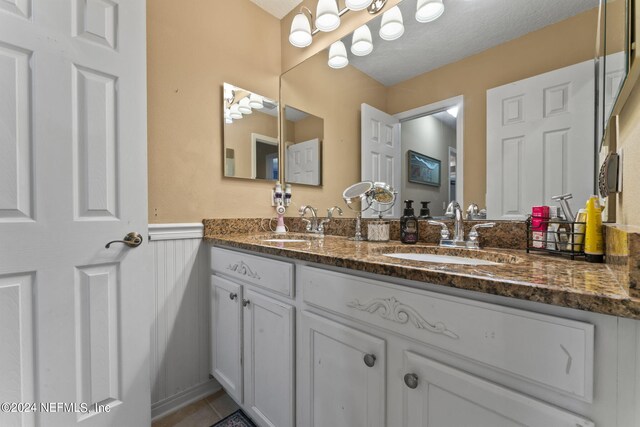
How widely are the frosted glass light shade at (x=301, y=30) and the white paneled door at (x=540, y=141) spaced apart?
114cm

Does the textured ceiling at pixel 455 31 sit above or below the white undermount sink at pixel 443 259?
above

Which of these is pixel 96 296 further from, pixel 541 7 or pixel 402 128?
pixel 541 7

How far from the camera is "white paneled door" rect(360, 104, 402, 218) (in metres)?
1.30

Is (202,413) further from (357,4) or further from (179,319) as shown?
(357,4)

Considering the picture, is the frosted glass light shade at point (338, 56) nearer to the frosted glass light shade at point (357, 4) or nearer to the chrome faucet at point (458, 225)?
the frosted glass light shade at point (357, 4)

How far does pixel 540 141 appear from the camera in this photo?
903mm

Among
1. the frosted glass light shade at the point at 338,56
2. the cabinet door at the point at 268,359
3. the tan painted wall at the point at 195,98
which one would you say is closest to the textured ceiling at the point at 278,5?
the tan painted wall at the point at 195,98

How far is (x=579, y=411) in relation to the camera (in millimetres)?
440

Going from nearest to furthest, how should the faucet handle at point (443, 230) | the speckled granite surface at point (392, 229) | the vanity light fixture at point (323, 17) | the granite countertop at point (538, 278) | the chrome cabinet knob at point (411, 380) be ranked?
1. the granite countertop at point (538, 278)
2. the chrome cabinet knob at point (411, 380)
3. the speckled granite surface at point (392, 229)
4. the faucet handle at point (443, 230)
5. the vanity light fixture at point (323, 17)

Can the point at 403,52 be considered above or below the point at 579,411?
above

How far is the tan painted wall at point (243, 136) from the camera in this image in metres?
1.62

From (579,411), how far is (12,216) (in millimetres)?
1494

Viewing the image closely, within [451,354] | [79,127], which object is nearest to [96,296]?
[79,127]

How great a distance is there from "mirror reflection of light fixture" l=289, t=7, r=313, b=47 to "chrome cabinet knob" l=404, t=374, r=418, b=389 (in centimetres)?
179
